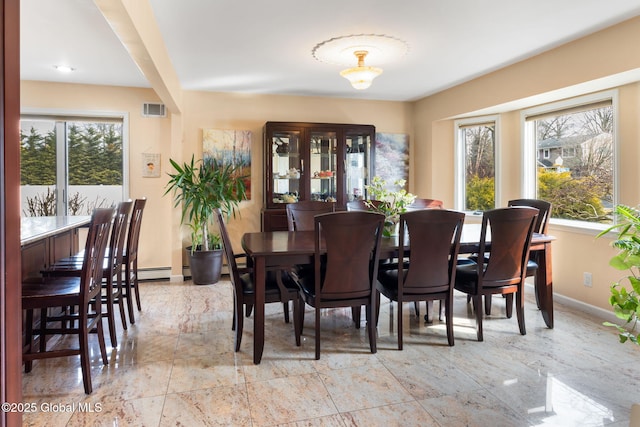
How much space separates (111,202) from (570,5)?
4980 mm

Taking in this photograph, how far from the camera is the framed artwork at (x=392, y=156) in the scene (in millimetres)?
5562

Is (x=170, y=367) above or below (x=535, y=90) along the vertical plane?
below

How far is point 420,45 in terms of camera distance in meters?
3.38

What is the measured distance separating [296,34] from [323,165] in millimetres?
2077

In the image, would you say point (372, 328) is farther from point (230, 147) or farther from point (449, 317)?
point (230, 147)

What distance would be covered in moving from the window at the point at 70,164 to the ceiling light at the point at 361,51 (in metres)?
2.82

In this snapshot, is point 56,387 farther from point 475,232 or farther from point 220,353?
point 475,232

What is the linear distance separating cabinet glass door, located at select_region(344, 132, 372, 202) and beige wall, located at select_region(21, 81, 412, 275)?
21.5 inches

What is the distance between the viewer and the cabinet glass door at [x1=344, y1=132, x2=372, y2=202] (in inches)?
202

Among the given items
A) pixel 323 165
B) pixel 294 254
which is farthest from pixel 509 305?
pixel 323 165

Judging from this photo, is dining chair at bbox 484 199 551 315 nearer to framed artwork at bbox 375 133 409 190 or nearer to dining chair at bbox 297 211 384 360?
dining chair at bbox 297 211 384 360

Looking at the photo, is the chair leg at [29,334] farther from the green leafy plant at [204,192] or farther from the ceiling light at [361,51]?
the ceiling light at [361,51]

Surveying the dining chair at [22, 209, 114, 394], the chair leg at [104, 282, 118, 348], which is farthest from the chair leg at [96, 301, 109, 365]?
the chair leg at [104, 282, 118, 348]

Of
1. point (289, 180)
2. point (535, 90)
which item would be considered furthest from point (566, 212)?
point (289, 180)
